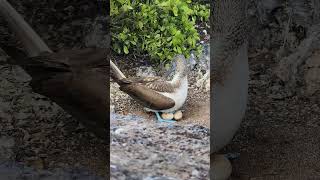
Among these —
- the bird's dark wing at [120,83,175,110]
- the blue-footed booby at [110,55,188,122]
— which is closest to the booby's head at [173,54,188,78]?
the blue-footed booby at [110,55,188,122]

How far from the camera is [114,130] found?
8.21 feet

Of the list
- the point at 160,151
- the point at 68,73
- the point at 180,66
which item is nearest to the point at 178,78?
the point at 180,66

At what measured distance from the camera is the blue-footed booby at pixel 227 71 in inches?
101

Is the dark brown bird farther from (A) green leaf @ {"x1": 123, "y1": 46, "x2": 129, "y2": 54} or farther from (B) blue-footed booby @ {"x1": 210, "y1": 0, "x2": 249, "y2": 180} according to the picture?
(B) blue-footed booby @ {"x1": 210, "y1": 0, "x2": 249, "y2": 180}

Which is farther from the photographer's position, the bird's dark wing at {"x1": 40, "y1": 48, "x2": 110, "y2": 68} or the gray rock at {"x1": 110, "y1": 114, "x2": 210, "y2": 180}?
the gray rock at {"x1": 110, "y1": 114, "x2": 210, "y2": 180}

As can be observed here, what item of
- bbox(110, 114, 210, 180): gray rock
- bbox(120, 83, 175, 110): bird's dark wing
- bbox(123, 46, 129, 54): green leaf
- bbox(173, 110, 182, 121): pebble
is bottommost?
bbox(110, 114, 210, 180): gray rock

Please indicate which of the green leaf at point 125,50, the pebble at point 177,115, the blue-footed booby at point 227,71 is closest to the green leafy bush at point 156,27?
the green leaf at point 125,50

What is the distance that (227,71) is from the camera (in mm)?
2562

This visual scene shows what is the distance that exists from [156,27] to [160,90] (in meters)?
0.27

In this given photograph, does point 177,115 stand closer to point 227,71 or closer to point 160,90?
point 160,90

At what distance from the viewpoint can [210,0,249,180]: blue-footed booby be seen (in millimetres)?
2559

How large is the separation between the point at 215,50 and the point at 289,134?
53cm

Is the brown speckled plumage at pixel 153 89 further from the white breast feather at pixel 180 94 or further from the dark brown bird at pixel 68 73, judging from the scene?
the dark brown bird at pixel 68 73

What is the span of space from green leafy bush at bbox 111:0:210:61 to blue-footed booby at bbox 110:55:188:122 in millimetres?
70
